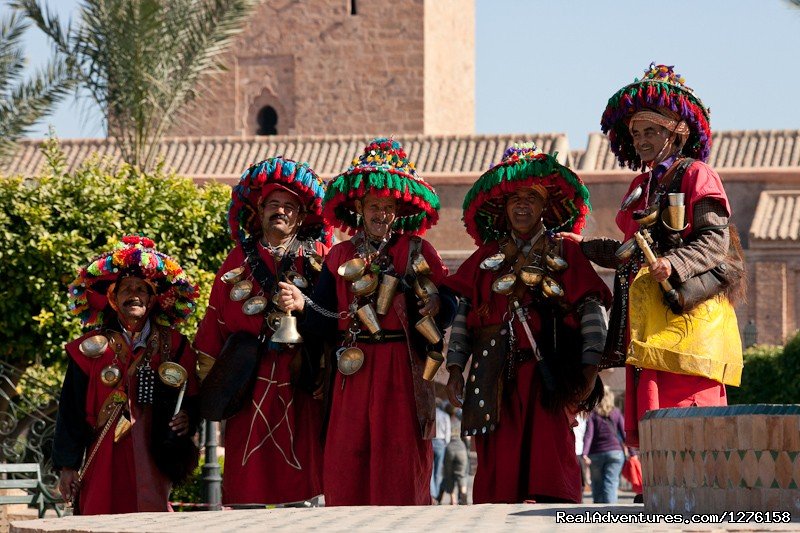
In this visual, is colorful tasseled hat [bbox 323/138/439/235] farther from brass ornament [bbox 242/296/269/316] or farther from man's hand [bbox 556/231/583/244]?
man's hand [bbox 556/231/583/244]

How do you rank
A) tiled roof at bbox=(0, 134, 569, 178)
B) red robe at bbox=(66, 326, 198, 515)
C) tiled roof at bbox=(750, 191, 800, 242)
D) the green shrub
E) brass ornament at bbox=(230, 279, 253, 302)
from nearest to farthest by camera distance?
red robe at bbox=(66, 326, 198, 515) → brass ornament at bbox=(230, 279, 253, 302) → the green shrub → tiled roof at bbox=(750, 191, 800, 242) → tiled roof at bbox=(0, 134, 569, 178)

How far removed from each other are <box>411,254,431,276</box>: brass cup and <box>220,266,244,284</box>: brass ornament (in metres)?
0.89

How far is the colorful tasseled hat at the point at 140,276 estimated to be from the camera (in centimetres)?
814

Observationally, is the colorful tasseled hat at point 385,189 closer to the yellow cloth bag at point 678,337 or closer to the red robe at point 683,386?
the red robe at point 683,386

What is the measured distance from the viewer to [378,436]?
7.58 meters

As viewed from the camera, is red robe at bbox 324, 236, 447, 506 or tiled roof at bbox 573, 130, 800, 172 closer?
red robe at bbox 324, 236, 447, 506

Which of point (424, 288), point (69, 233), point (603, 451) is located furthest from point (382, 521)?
point (603, 451)

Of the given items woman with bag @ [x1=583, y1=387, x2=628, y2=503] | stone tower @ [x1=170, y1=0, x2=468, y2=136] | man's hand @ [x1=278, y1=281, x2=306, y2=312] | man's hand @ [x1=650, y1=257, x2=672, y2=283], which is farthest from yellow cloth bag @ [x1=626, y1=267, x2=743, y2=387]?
stone tower @ [x1=170, y1=0, x2=468, y2=136]

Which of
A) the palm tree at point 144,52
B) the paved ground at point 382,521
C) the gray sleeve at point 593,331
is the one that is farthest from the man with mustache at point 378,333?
the palm tree at point 144,52

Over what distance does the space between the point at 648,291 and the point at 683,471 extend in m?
2.13

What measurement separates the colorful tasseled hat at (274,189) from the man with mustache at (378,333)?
1.02 ft

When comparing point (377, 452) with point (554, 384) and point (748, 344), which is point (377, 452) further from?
point (748, 344)

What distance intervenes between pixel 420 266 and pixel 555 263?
2.04ft

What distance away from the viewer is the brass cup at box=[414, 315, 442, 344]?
7.60 m
